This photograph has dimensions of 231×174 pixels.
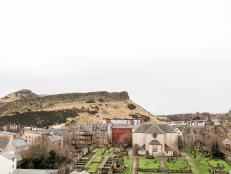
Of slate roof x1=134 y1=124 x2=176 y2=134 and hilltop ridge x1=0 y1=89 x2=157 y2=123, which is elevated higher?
hilltop ridge x1=0 y1=89 x2=157 y2=123

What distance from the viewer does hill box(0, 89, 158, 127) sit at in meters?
130

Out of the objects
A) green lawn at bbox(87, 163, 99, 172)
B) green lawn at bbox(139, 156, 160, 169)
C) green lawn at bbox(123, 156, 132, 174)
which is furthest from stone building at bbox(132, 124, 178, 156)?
green lawn at bbox(87, 163, 99, 172)

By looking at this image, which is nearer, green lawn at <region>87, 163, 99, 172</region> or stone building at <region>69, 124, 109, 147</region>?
green lawn at <region>87, 163, 99, 172</region>

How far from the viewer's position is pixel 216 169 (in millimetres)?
60000

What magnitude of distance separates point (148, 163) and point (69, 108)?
86.2 metres

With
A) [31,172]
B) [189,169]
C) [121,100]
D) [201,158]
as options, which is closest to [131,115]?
[121,100]

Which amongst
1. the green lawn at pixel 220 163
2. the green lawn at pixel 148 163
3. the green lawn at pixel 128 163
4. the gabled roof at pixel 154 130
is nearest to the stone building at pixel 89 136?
the gabled roof at pixel 154 130

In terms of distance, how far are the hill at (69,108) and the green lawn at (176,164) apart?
63.4m

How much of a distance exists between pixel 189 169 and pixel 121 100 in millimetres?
119056

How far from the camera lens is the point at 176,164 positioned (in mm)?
65125

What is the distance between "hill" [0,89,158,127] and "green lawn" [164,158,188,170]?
63.4m

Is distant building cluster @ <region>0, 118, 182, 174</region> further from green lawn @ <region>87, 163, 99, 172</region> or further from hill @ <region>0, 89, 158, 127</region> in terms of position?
hill @ <region>0, 89, 158, 127</region>

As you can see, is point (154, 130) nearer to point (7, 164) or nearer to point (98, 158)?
point (98, 158)

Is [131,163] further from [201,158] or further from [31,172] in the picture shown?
[31,172]
